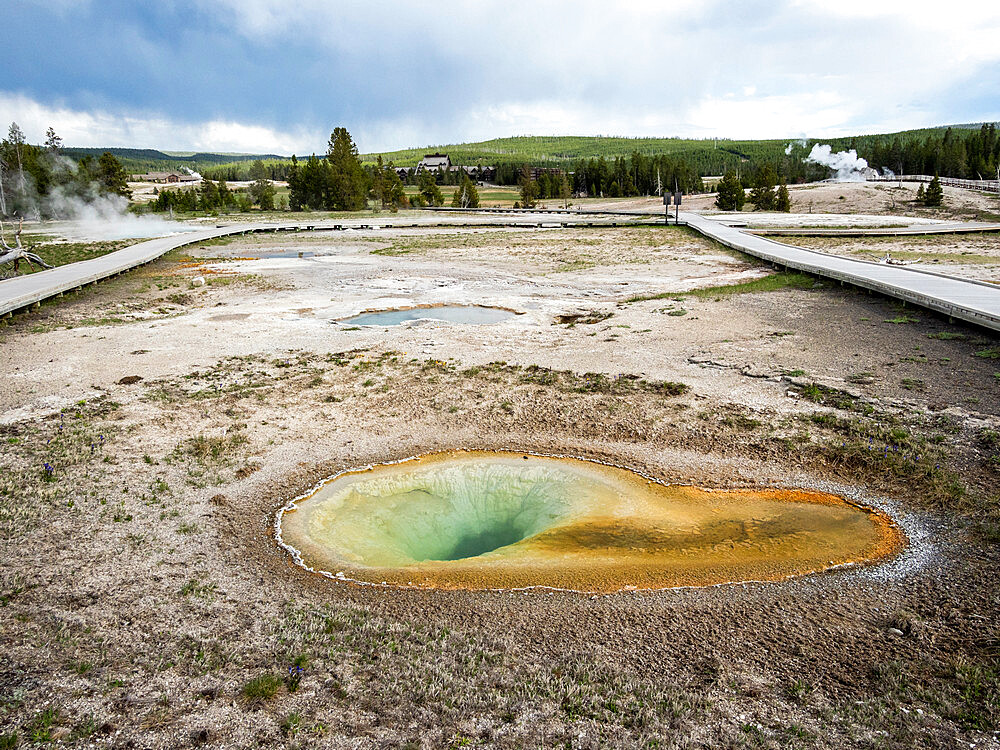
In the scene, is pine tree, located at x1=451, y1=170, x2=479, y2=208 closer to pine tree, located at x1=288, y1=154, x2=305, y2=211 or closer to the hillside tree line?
pine tree, located at x1=288, y1=154, x2=305, y2=211

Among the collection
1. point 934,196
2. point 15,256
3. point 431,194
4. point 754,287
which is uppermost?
point 431,194

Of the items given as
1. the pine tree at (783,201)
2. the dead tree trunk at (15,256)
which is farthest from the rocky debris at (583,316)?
the pine tree at (783,201)

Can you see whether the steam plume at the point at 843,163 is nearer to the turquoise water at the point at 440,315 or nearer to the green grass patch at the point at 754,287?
the green grass patch at the point at 754,287

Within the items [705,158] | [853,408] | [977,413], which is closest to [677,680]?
[853,408]

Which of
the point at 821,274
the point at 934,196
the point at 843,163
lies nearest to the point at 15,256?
the point at 821,274

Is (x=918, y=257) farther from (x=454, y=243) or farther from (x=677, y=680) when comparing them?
(x=677, y=680)

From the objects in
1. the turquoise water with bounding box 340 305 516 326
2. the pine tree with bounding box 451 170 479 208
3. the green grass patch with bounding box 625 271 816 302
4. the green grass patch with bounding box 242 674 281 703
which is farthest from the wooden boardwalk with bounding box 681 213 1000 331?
the pine tree with bounding box 451 170 479 208

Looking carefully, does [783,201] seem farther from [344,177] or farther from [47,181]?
[47,181]
